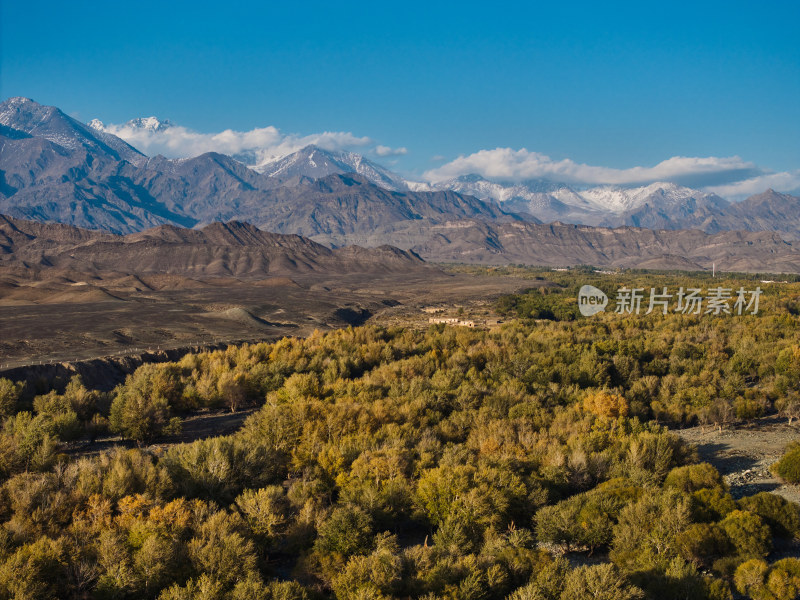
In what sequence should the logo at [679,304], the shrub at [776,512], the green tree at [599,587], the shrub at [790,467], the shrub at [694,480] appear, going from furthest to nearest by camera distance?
1. the logo at [679,304]
2. the shrub at [790,467]
3. the shrub at [694,480]
4. the shrub at [776,512]
5. the green tree at [599,587]

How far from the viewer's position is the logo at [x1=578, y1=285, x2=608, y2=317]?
93713 millimetres

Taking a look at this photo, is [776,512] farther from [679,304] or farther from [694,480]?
[679,304]

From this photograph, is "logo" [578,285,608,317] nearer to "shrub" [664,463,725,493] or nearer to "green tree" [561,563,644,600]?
"shrub" [664,463,725,493]

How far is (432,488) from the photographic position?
2397cm

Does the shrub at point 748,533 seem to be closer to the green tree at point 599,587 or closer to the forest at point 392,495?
the forest at point 392,495

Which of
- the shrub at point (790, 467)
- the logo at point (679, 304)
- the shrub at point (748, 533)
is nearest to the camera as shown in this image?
the shrub at point (748, 533)

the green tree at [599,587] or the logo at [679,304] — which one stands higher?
the logo at [679,304]

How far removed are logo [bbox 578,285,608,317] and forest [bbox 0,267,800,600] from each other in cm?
4545

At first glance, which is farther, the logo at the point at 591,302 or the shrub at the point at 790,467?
the logo at the point at 591,302

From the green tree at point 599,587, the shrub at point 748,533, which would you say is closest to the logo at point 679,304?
the shrub at point 748,533

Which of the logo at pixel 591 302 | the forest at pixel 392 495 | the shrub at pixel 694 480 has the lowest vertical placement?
the forest at pixel 392 495

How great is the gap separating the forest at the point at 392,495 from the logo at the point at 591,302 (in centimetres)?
4545

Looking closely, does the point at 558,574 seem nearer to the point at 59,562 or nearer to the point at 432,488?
the point at 432,488

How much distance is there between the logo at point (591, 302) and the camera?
307 ft
